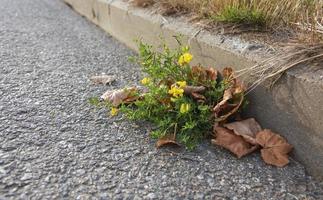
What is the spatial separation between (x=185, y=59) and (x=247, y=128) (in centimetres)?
43

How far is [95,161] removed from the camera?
63.7 inches

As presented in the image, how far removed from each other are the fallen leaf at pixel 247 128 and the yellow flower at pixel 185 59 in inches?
13.8

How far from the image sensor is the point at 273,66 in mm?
1770

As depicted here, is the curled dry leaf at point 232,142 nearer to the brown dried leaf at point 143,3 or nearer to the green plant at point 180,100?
the green plant at point 180,100

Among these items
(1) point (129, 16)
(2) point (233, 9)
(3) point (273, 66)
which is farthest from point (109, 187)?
(1) point (129, 16)

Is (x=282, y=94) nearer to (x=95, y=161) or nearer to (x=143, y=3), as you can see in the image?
(x=95, y=161)

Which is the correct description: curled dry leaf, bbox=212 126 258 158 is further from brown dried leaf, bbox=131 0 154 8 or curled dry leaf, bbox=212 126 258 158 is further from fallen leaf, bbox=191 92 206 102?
brown dried leaf, bbox=131 0 154 8

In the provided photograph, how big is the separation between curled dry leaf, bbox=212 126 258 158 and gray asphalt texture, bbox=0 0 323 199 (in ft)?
0.11

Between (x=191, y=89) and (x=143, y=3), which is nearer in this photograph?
(x=191, y=89)

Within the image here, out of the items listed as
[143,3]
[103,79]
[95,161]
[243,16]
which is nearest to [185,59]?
[243,16]

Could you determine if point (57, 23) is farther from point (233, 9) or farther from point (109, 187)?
point (109, 187)

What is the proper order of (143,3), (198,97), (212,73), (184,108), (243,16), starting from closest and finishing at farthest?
(184,108)
(198,97)
(212,73)
(243,16)
(143,3)

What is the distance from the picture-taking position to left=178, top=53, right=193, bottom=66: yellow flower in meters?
1.86

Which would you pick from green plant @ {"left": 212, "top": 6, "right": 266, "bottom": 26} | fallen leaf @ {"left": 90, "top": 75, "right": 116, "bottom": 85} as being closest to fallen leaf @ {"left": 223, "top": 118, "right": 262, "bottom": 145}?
green plant @ {"left": 212, "top": 6, "right": 266, "bottom": 26}
